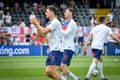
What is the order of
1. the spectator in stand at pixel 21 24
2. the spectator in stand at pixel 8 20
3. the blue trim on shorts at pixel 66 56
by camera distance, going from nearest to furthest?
the blue trim on shorts at pixel 66 56
the spectator in stand at pixel 21 24
the spectator in stand at pixel 8 20

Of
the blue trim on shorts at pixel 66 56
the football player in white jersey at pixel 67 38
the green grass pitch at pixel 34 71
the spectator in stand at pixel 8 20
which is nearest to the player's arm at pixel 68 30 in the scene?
the football player in white jersey at pixel 67 38

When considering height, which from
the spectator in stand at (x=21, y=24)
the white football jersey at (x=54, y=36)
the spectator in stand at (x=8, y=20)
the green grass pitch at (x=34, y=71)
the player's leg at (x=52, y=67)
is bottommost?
the green grass pitch at (x=34, y=71)

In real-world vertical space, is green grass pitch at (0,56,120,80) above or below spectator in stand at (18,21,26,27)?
below

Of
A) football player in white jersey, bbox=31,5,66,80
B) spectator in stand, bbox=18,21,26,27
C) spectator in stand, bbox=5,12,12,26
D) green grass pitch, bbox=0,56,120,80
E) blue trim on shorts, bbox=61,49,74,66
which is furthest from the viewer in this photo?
spectator in stand, bbox=5,12,12,26

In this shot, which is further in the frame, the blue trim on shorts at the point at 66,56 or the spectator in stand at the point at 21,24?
the spectator in stand at the point at 21,24

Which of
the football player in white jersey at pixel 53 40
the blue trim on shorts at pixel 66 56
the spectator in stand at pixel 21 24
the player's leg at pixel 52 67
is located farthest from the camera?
the spectator in stand at pixel 21 24

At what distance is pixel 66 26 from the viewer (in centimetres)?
1620

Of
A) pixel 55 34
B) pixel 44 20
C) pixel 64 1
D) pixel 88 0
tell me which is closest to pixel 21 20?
pixel 44 20

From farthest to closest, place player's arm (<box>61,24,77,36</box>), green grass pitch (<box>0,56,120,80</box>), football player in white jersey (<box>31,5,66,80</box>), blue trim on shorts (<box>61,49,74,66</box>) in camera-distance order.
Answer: green grass pitch (<box>0,56,120,80</box>), blue trim on shorts (<box>61,49,74,66</box>), player's arm (<box>61,24,77,36</box>), football player in white jersey (<box>31,5,66,80</box>)

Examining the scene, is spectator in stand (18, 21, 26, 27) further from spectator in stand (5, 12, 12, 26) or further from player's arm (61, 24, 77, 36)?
player's arm (61, 24, 77, 36)

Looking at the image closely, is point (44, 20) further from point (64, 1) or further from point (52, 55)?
point (52, 55)

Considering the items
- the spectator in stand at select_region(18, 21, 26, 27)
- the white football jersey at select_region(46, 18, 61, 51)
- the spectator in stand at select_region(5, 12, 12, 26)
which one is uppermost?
the spectator in stand at select_region(5, 12, 12, 26)

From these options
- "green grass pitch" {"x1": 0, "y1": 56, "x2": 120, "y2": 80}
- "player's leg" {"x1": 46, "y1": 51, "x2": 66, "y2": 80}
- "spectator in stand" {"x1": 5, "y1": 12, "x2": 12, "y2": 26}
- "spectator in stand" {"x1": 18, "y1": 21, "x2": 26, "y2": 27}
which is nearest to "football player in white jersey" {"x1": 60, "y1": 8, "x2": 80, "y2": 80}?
"player's leg" {"x1": 46, "y1": 51, "x2": 66, "y2": 80}

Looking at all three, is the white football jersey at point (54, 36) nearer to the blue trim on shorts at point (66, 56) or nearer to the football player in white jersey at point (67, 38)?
the football player in white jersey at point (67, 38)
